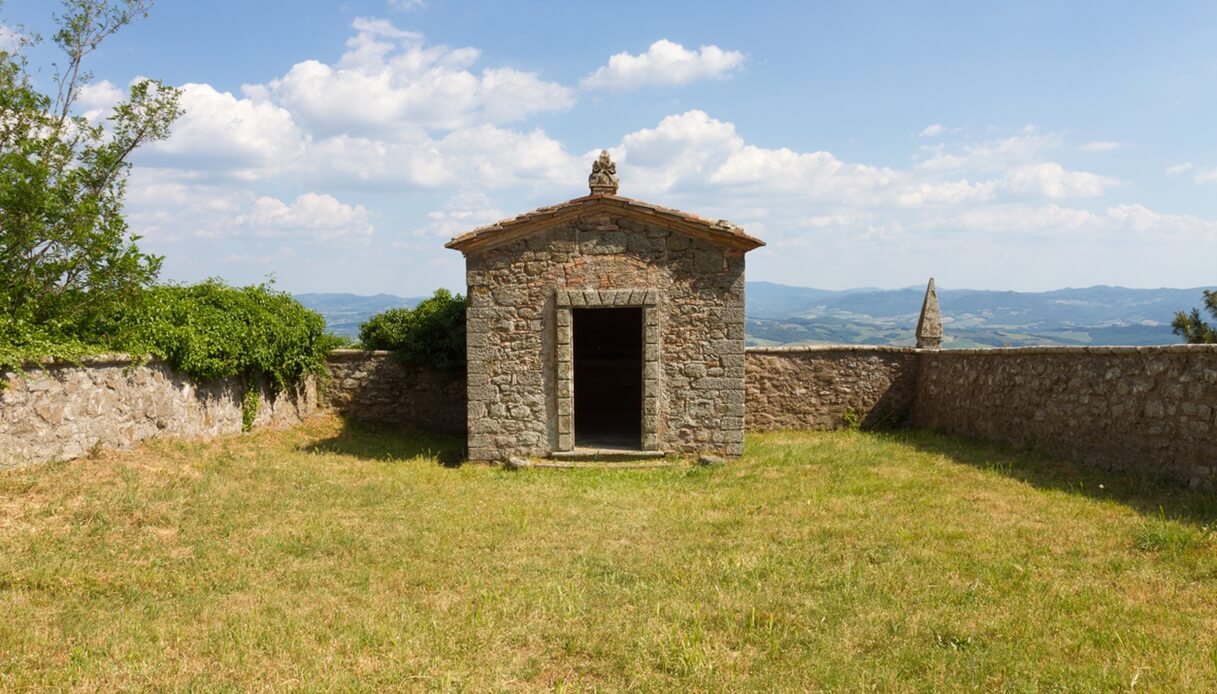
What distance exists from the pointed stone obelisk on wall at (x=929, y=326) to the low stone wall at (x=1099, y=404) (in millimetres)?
1869

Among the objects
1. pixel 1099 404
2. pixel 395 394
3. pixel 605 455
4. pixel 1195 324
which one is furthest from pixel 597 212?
pixel 1195 324

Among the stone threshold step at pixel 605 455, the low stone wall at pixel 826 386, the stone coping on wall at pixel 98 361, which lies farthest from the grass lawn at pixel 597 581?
the low stone wall at pixel 826 386

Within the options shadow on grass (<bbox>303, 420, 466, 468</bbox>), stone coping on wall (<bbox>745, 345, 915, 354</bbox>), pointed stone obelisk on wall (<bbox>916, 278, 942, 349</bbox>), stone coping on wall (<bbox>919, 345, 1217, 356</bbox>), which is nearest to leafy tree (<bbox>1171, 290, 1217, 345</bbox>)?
pointed stone obelisk on wall (<bbox>916, 278, 942, 349</bbox>)

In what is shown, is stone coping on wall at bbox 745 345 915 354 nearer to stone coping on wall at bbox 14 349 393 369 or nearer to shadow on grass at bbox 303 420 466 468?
shadow on grass at bbox 303 420 466 468

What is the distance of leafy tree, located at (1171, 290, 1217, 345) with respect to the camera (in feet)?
75.1

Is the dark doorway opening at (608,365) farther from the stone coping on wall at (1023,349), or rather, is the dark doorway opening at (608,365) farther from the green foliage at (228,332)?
the green foliage at (228,332)

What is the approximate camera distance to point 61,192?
33.8ft

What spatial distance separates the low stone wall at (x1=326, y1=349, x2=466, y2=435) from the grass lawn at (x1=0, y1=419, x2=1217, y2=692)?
543cm

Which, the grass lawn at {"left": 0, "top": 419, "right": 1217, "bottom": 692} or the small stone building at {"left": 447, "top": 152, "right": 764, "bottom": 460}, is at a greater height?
the small stone building at {"left": 447, "top": 152, "right": 764, "bottom": 460}

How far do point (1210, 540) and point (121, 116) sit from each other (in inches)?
585

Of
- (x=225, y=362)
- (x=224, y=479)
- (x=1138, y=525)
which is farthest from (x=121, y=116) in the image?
(x=1138, y=525)

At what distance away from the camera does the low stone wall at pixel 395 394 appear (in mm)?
16469

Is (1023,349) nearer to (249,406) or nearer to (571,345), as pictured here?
(571,345)

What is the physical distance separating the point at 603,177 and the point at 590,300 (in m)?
2.01
